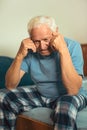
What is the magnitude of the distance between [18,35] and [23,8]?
247 mm

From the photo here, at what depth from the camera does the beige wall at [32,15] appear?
2355mm

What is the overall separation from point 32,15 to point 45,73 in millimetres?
975

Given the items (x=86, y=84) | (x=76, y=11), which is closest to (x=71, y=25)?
(x=76, y=11)

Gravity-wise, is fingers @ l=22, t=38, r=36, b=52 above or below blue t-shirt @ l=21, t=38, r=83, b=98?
above

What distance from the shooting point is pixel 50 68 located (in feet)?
5.42

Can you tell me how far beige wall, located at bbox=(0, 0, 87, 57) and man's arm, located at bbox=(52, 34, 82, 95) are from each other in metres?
0.91

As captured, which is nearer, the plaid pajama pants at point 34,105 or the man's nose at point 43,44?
the plaid pajama pants at point 34,105

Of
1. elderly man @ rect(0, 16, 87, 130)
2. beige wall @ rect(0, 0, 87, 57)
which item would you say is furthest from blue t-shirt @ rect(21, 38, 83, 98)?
beige wall @ rect(0, 0, 87, 57)

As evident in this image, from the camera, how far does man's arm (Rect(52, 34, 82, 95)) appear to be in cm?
151

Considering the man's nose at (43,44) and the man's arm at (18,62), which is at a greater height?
the man's nose at (43,44)

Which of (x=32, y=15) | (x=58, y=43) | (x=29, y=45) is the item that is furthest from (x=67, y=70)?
(x=32, y=15)

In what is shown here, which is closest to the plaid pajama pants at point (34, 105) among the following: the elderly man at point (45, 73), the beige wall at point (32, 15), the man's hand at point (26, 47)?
the elderly man at point (45, 73)

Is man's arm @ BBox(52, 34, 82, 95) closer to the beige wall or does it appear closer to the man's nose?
the man's nose

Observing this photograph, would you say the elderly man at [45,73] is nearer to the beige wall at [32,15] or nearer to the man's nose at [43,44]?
the man's nose at [43,44]
